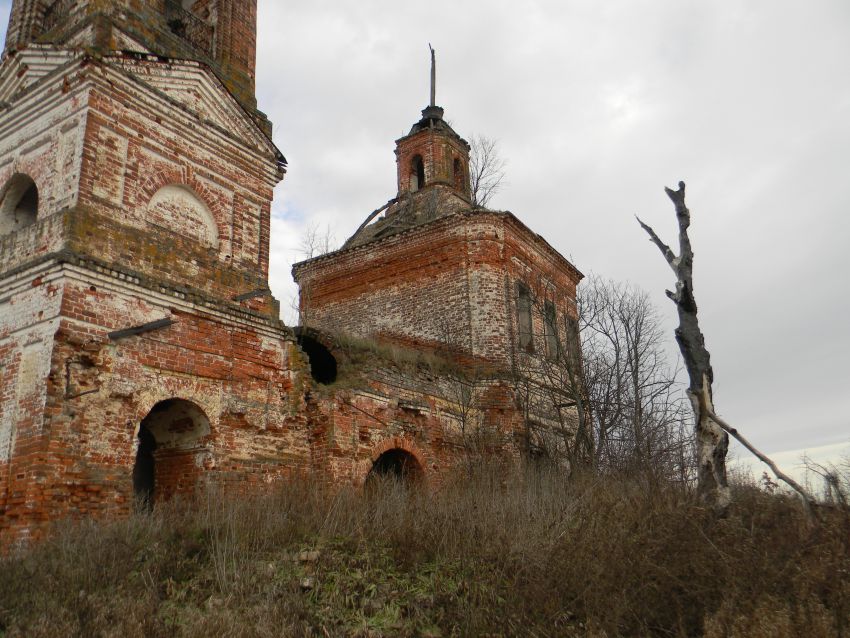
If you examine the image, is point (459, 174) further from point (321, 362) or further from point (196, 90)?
point (196, 90)

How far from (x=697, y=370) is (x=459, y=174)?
14.2m

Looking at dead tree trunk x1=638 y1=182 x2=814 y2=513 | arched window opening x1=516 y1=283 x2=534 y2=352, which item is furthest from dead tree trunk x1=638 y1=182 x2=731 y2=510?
arched window opening x1=516 y1=283 x2=534 y2=352

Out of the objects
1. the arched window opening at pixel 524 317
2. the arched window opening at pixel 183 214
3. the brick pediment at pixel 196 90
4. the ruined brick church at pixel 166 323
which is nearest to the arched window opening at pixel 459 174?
the arched window opening at pixel 524 317

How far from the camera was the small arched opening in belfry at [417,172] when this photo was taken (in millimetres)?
21359

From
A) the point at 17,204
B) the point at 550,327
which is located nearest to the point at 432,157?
the point at 550,327

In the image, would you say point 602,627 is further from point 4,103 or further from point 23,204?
point 4,103

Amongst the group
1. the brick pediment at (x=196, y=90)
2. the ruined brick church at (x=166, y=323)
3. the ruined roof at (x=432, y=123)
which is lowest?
the ruined brick church at (x=166, y=323)

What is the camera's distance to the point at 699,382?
8555 mm

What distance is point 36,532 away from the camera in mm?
7949

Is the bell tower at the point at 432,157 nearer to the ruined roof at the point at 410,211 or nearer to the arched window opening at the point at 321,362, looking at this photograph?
the ruined roof at the point at 410,211

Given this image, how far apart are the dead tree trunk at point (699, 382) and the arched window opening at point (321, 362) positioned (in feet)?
22.9

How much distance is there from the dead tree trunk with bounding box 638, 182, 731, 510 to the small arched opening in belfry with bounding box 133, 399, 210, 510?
6533mm

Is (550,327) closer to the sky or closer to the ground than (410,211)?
closer to the ground

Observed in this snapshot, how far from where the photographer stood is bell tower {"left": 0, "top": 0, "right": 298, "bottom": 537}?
28.3 feet
